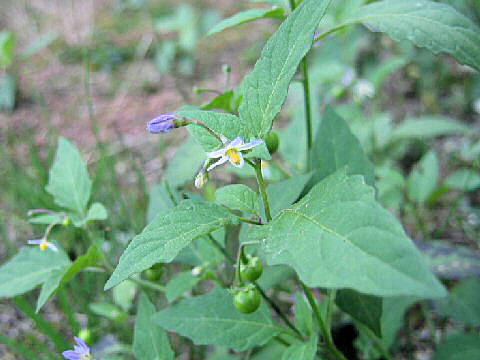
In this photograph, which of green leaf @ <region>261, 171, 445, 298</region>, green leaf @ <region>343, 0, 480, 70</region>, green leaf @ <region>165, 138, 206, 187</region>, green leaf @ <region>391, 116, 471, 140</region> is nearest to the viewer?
green leaf @ <region>261, 171, 445, 298</region>

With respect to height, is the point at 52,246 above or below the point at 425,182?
above

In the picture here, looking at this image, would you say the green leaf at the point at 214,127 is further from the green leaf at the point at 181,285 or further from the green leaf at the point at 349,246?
the green leaf at the point at 181,285

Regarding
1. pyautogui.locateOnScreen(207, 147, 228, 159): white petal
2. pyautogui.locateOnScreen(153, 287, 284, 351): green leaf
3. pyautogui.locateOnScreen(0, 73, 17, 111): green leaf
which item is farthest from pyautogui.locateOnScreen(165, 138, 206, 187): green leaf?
pyautogui.locateOnScreen(0, 73, 17, 111): green leaf

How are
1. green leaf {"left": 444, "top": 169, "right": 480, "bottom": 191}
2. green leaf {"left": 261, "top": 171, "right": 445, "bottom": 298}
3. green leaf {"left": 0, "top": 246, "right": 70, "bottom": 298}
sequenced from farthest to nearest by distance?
green leaf {"left": 444, "top": 169, "right": 480, "bottom": 191}
green leaf {"left": 0, "top": 246, "right": 70, "bottom": 298}
green leaf {"left": 261, "top": 171, "right": 445, "bottom": 298}

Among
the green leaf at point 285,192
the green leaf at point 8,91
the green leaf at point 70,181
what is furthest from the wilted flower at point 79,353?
the green leaf at point 8,91

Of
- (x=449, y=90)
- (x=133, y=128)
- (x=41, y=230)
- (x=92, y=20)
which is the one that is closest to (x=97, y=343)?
(x=41, y=230)

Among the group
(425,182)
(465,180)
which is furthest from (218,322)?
(465,180)

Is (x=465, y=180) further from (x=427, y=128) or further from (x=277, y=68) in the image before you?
(x=277, y=68)

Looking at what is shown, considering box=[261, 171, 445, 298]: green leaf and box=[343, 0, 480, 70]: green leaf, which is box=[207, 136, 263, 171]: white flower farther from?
box=[343, 0, 480, 70]: green leaf
